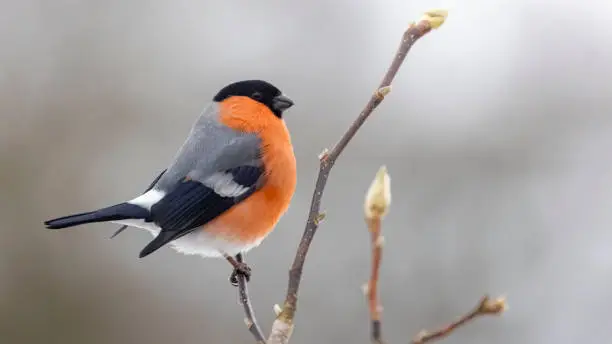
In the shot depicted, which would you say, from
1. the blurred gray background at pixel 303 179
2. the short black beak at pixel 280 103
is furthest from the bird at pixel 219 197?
the blurred gray background at pixel 303 179

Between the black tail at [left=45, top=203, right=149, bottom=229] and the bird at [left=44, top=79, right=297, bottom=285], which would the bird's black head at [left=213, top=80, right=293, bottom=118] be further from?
the black tail at [left=45, top=203, right=149, bottom=229]

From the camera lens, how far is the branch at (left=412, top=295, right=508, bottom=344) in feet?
2.07

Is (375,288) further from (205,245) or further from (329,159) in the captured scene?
(205,245)

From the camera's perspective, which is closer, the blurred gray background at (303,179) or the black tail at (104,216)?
the black tail at (104,216)

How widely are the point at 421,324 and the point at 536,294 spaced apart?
2.19ft

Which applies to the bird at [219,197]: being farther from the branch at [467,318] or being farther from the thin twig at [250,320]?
the branch at [467,318]

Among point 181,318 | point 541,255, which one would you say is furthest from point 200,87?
point 541,255

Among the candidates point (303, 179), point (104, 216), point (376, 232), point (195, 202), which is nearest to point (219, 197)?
point (195, 202)

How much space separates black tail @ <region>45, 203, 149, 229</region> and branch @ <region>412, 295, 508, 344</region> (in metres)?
0.73

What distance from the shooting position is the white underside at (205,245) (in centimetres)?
154

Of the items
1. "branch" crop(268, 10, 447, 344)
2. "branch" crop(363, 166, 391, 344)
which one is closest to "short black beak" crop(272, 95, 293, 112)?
"branch" crop(268, 10, 447, 344)

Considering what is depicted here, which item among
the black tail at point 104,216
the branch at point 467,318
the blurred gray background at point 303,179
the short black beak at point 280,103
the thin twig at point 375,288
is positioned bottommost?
the blurred gray background at point 303,179

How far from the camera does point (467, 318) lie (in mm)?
639

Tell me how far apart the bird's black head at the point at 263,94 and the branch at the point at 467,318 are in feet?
3.72
